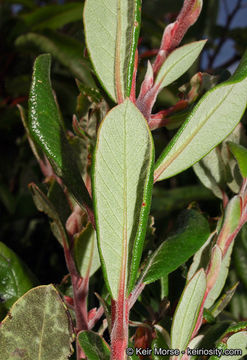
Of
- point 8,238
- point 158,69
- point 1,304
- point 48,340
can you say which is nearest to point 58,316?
point 48,340

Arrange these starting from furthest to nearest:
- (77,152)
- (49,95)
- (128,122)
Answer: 1. (77,152)
2. (49,95)
3. (128,122)

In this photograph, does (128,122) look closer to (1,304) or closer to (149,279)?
(149,279)

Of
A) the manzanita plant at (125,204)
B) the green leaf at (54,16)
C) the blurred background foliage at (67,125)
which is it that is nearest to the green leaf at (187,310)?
the manzanita plant at (125,204)

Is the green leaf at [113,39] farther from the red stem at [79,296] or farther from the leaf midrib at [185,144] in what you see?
the red stem at [79,296]

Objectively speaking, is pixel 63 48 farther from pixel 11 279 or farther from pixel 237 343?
pixel 237 343

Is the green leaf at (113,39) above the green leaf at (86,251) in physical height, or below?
above

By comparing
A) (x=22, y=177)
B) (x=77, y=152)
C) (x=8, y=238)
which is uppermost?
(x=77, y=152)

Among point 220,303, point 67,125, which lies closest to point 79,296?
point 220,303

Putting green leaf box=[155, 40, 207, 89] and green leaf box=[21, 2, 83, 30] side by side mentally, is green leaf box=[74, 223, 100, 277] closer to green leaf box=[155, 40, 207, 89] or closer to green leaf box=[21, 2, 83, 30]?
green leaf box=[155, 40, 207, 89]
